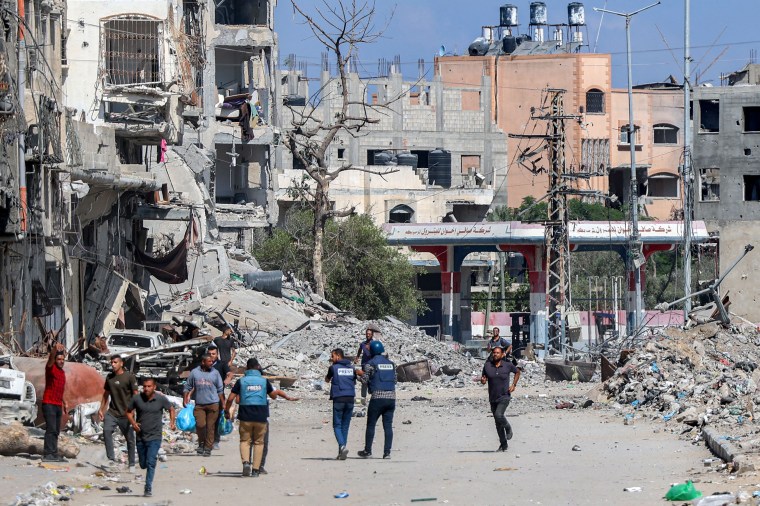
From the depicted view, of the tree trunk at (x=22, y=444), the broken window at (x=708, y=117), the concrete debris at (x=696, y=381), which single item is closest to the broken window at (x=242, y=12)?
the broken window at (x=708, y=117)

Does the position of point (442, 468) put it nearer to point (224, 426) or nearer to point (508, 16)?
point (224, 426)

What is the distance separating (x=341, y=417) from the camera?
18422 millimetres

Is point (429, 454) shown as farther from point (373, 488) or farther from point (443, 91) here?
point (443, 91)

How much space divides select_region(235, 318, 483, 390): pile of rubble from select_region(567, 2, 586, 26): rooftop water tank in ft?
280

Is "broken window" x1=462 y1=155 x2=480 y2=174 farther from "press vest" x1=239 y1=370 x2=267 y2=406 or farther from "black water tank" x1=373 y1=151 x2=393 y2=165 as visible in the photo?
"press vest" x1=239 y1=370 x2=267 y2=406

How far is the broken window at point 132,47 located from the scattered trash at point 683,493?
966 inches

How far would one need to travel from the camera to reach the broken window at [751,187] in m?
68.6

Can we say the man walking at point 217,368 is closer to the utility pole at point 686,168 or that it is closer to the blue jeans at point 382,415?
the blue jeans at point 382,415

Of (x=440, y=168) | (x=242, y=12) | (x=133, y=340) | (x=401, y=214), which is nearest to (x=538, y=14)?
(x=440, y=168)

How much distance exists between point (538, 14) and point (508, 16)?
2.59 meters

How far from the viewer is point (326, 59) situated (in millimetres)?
105438

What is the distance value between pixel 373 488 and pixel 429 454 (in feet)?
12.1

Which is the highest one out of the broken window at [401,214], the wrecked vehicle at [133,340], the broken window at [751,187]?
the broken window at [751,187]

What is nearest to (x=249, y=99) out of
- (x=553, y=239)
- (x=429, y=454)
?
(x=553, y=239)
